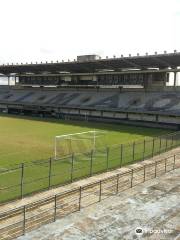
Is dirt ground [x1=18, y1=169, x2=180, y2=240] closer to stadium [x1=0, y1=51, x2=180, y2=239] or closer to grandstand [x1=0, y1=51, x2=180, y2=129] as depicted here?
stadium [x1=0, y1=51, x2=180, y2=239]

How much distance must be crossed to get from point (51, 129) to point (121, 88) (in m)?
24.9

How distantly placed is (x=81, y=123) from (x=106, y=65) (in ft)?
44.6

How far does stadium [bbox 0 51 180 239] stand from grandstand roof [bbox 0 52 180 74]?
151mm

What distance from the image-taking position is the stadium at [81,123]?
21.0 meters

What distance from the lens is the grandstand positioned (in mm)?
55703

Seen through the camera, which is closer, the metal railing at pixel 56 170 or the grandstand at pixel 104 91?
the metal railing at pixel 56 170

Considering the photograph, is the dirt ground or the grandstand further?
the grandstand

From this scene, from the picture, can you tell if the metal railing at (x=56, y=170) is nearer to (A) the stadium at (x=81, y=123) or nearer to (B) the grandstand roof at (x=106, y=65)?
(A) the stadium at (x=81, y=123)

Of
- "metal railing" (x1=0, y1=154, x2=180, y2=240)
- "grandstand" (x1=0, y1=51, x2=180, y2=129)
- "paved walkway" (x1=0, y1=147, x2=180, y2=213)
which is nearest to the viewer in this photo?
"metal railing" (x1=0, y1=154, x2=180, y2=240)

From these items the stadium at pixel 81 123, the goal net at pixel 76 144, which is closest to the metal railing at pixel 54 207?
the stadium at pixel 81 123

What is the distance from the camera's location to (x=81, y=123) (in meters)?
55.6

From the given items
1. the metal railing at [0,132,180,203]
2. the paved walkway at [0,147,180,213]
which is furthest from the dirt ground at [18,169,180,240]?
the metal railing at [0,132,180,203]

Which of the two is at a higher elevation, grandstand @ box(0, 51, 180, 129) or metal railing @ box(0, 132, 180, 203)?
grandstand @ box(0, 51, 180, 129)

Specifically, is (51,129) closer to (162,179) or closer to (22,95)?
(162,179)
